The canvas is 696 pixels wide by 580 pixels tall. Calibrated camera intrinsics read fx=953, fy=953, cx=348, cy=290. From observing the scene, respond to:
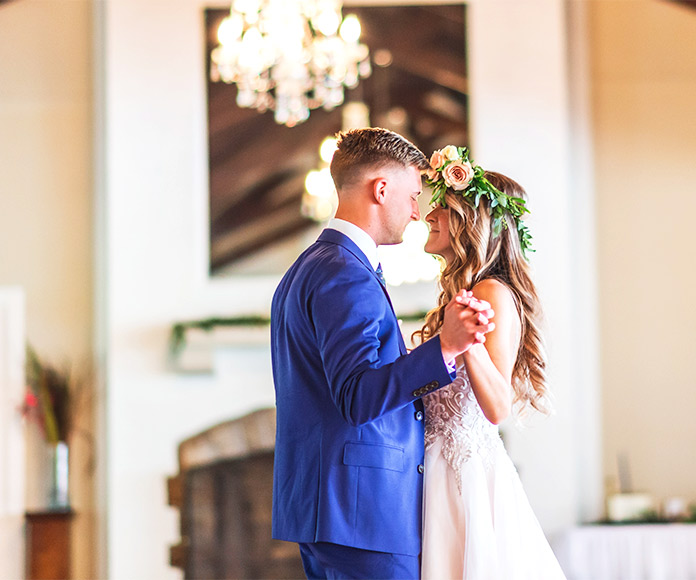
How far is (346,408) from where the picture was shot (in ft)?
7.59

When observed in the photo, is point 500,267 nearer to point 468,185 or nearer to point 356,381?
point 468,185

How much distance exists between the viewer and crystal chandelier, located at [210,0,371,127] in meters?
5.32

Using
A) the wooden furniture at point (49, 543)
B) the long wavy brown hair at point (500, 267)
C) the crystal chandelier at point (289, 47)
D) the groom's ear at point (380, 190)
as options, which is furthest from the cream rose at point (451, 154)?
the wooden furniture at point (49, 543)

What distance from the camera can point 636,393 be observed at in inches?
249

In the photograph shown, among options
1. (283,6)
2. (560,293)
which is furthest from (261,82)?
(560,293)

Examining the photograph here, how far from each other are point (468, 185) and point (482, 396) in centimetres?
65

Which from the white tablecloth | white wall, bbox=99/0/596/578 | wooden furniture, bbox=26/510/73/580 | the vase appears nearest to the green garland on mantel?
white wall, bbox=99/0/596/578

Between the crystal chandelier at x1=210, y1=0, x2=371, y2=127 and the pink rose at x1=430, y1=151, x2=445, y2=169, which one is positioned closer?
the pink rose at x1=430, y1=151, x2=445, y2=169

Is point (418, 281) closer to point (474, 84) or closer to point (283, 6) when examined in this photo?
point (474, 84)

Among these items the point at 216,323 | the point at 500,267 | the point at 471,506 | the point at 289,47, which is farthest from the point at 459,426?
the point at 216,323

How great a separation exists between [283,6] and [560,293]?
8.33 feet

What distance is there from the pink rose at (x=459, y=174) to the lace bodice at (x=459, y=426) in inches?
21.8

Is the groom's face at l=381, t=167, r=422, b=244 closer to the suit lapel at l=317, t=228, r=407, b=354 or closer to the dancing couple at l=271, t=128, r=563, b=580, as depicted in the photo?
the dancing couple at l=271, t=128, r=563, b=580

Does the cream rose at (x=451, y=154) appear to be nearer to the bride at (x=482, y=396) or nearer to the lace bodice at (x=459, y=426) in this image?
the bride at (x=482, y=396)
